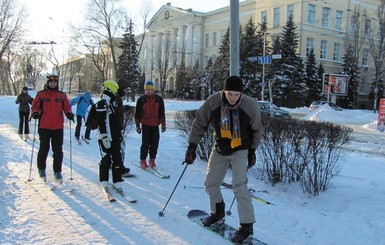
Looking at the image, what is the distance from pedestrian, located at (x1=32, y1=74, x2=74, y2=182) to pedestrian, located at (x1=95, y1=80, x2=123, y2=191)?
1005 millimetres

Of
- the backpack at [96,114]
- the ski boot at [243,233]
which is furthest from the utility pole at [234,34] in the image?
the ski boot at [243,233]

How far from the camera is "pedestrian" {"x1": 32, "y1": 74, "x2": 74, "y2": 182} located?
22.0ft

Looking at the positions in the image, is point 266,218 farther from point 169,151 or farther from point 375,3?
point 375,3

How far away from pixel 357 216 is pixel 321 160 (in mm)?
1111

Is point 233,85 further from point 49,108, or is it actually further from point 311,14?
point 311,14

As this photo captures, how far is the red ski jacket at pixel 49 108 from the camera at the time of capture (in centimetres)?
671

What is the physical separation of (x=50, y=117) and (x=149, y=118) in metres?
2.04

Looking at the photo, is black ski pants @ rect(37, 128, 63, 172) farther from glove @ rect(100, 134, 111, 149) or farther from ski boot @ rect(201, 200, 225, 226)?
ski boot @ rect(201, 200, 225, 226)

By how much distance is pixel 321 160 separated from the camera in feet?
21.3

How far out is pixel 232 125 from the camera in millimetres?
4480

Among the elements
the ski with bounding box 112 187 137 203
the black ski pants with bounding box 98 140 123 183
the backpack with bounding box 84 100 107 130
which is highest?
the backpack with bounding box 84 100 107 130

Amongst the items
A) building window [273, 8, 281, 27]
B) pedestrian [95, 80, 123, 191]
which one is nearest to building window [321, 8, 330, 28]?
→ building window [273, 8, 281, 27]

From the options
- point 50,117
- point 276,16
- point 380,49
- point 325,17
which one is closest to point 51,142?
point 50,117

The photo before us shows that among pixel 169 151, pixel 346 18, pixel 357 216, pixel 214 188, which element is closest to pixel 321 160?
pixel 357 216
